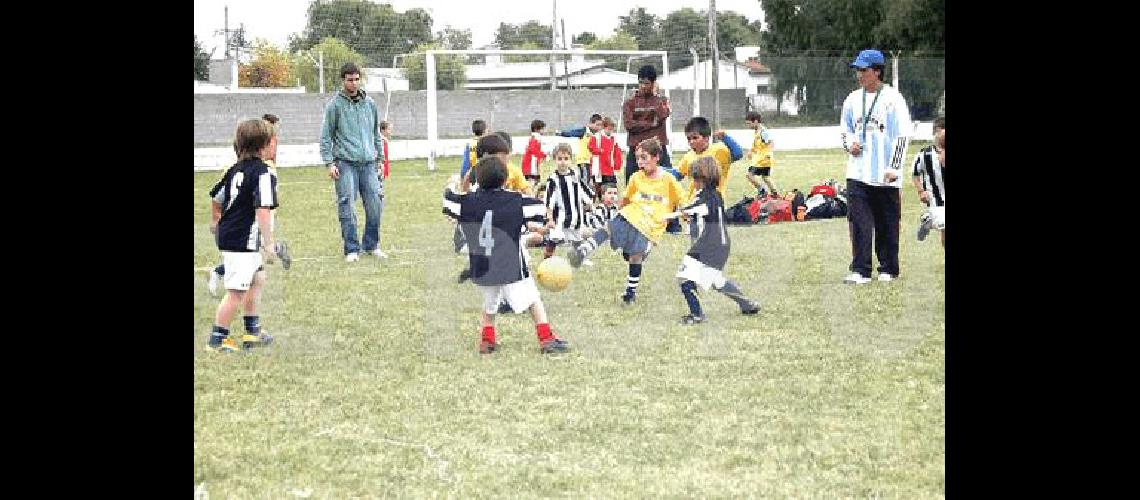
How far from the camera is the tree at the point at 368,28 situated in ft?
Result: 114

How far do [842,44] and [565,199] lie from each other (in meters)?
35.6

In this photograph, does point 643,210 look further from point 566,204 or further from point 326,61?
point 326,61

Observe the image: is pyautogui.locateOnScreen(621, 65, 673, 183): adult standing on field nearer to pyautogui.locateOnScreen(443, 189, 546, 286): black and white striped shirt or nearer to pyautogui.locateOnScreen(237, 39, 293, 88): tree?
pyautogui.locateOnScreen(443, 189, 546, 286): black and white striped shirt

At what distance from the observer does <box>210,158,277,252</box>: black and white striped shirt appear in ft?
26.5

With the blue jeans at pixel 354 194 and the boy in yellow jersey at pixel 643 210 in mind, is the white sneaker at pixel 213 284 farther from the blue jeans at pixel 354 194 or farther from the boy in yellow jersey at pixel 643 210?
the boy in yellow jersey at pixel 643 210

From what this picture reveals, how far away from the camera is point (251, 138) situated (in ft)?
26.8

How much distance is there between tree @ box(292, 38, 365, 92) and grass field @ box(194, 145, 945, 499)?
90.0 ft

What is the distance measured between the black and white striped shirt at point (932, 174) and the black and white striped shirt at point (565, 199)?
3.02 meters

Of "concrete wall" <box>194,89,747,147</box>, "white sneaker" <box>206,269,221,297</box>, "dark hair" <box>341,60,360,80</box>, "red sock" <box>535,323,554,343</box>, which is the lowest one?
"red sock" <box>535,323,554,343</box>

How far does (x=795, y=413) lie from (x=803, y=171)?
19.4 metres

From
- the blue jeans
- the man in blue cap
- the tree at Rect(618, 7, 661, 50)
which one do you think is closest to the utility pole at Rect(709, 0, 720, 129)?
the blue jeans

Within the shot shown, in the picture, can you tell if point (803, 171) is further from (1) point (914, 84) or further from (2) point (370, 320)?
(2) point (370, 320)

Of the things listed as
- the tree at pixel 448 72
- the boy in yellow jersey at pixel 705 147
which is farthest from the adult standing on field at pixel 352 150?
the tree at pixel 448 72
